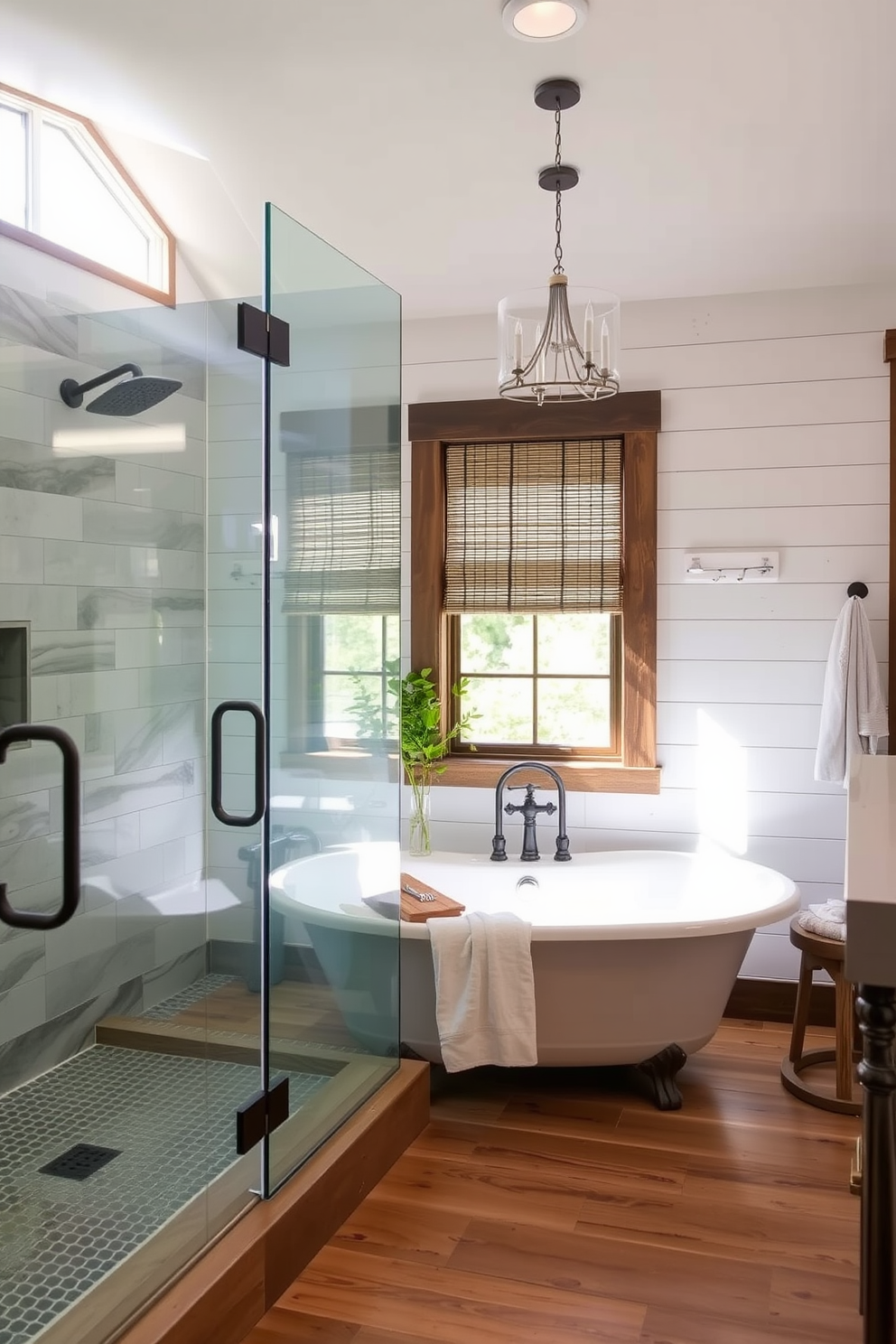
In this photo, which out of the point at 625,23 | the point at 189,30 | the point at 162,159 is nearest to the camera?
the point at 625,23

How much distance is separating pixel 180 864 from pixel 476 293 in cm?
250

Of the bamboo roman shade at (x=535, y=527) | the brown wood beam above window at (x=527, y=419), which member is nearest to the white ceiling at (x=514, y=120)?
the brown wood beam above window at (x=527, y=419)

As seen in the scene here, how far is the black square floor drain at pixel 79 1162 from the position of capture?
6.89 ft

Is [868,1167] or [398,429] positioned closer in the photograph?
[868,1167]

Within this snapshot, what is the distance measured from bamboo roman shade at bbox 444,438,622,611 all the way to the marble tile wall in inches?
77.9

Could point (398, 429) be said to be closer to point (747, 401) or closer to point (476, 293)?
point (476, 293)

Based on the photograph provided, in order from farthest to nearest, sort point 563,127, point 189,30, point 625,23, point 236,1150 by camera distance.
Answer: point 563,127 → point 189,30 → point 625,23 → point 236,1150

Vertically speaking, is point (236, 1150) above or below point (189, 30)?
below

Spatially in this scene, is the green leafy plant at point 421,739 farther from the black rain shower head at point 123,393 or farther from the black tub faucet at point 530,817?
the black rain shower head at point 123,393

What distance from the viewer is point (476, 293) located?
13.3ft

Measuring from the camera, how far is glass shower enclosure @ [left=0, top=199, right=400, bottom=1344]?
88.4 inches

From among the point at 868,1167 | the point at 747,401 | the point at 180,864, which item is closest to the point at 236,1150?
the point at 180,864

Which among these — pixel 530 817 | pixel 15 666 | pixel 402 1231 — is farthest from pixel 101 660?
pixel 530 817

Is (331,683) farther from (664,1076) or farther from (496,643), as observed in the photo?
(496,643)
